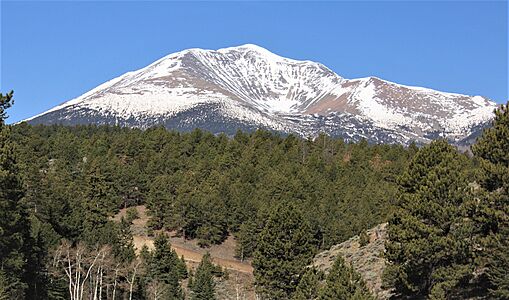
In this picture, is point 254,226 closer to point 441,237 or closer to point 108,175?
point 108,175

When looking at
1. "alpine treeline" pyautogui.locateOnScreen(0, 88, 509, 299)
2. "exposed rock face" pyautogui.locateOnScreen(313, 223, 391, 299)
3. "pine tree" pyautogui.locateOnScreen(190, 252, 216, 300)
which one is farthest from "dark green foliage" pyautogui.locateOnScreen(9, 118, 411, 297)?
"pine tree" pyautogui.locateOnScreen(190, 252, 216, 300)

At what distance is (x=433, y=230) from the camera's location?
31.9m

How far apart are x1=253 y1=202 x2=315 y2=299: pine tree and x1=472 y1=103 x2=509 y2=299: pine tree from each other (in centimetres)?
1328

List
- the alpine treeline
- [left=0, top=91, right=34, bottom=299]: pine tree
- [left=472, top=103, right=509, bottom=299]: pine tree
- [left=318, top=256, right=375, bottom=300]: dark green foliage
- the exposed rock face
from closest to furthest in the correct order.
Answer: [left=472, top=103, right=509, bottom=299]: pine tree
[left=318, top=256, right=375, bottom=300]: dark green foliage
the alpine treeline
[left=0, top=91, right=34, bottom=299]: pine tree
the exposed rock face

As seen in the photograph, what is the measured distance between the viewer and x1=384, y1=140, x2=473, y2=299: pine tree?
31.7m

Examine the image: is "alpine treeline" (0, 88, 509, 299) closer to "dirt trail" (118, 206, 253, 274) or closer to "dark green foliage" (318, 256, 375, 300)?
"dark green foliage" (318, 256, 375, 300)

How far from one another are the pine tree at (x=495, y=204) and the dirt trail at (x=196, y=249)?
2023 inches

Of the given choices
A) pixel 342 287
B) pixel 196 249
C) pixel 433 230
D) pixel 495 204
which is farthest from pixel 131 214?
pixel 495 204

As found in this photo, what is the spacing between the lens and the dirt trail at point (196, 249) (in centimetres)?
8281

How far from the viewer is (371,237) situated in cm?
6153

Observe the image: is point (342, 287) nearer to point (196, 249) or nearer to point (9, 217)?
point (9, 217)

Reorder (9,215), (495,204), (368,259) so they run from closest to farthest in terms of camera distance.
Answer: (495,204)
(9,215)
(368,259)

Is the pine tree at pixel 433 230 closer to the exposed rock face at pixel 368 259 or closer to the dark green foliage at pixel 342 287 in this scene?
the dark green foliage at pixel 342 287

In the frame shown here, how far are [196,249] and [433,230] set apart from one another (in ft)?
199
